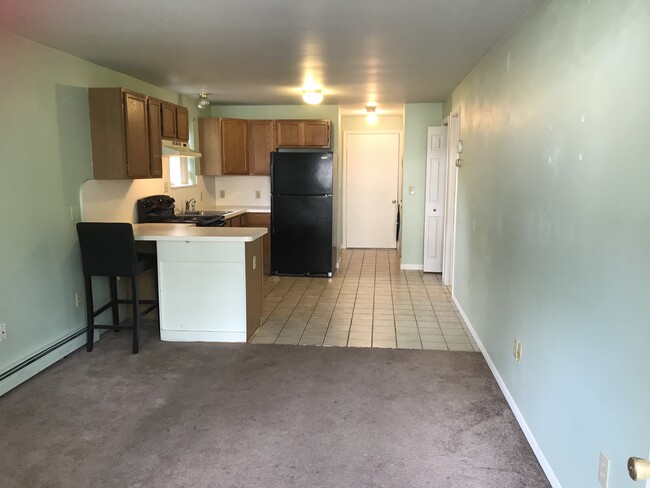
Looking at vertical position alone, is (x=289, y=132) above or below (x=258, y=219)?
above

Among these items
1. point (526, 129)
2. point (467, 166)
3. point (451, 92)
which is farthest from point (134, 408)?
point (451, 92)

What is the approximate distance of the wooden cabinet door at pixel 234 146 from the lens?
6.37 meters

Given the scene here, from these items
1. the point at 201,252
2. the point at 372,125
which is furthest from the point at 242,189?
the point at 201,252

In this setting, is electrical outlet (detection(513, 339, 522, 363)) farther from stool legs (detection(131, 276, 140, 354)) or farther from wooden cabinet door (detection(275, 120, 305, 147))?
wooden cabinet door (detection(275, 120, 305, 147))

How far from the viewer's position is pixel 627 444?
1511mm

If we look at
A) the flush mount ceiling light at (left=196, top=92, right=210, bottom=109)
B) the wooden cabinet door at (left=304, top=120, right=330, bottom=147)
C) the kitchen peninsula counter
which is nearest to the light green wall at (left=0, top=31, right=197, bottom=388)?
the kitchen peninsula counter

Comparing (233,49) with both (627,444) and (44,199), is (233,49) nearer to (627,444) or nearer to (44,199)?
(44,199)

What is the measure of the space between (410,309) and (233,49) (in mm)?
2849

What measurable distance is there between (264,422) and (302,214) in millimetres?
3717

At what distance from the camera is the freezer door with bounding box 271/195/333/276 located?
241 inches

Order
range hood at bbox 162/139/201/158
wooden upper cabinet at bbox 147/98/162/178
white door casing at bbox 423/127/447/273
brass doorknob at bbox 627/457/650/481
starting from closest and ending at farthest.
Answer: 1. brass doorknob at bbox 627/457/650/481
2. wooden upper cabinet at bbox 147/98/162/178
3. range hood at bbox 162/139/201/158
4. white door casing at bbox 423/127/447/273

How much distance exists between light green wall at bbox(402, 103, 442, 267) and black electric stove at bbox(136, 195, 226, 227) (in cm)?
A: 258

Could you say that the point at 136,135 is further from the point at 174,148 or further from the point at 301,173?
the point at 301,173

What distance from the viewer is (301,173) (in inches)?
239
